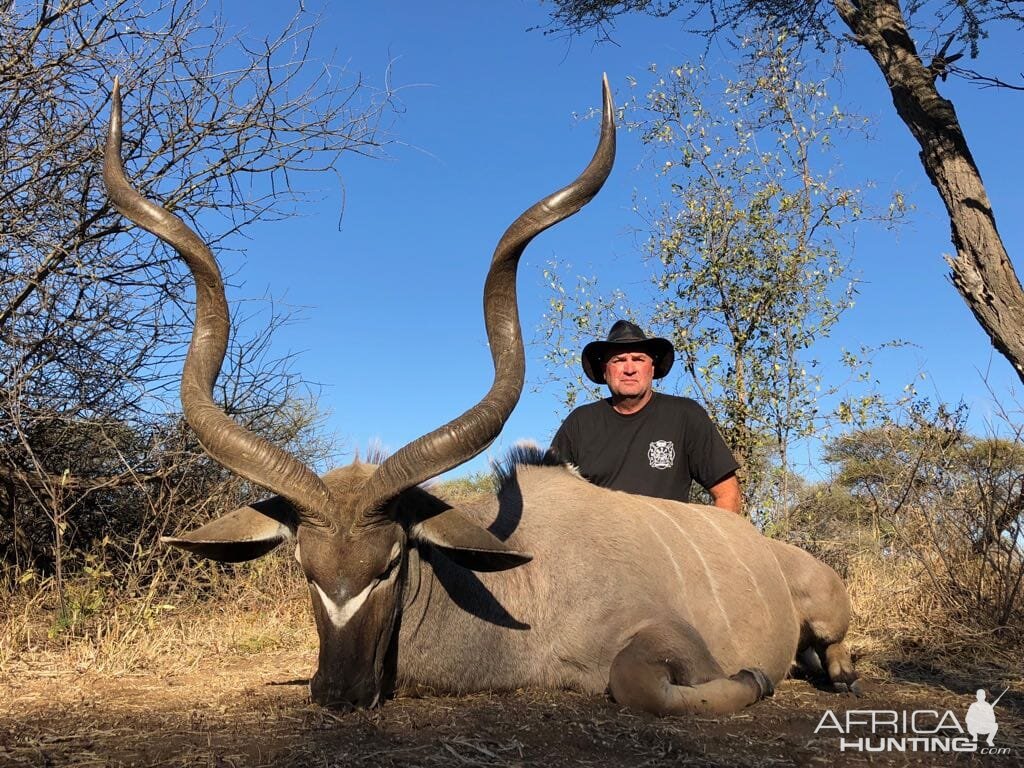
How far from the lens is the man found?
204 inches

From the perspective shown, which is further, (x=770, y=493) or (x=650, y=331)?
(x=650, y=331)

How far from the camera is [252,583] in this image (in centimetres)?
620

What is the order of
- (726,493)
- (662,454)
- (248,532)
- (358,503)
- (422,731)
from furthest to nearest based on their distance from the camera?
(726,493), (662,454), (248,532), (358,503), (422,731)

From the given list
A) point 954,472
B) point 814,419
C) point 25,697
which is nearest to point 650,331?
point 814,419

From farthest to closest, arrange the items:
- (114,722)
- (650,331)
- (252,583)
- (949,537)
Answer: (650,331) < (252,583) < (949,537) < (114,722)

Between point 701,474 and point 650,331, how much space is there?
3930 millimetres

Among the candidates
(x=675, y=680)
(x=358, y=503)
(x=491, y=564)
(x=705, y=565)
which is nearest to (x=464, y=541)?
(x=491, y=564)

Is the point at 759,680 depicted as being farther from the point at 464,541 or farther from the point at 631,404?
the point at 631,404

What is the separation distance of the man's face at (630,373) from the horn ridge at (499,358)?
5.79 ft

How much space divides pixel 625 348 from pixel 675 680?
2.55 meters

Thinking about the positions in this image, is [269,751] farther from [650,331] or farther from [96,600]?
[650,331]

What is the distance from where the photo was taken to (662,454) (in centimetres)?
518

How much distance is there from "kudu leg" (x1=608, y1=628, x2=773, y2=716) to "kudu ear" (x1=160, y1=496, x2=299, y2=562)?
1.43m

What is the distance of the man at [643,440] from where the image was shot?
17.0 ft
